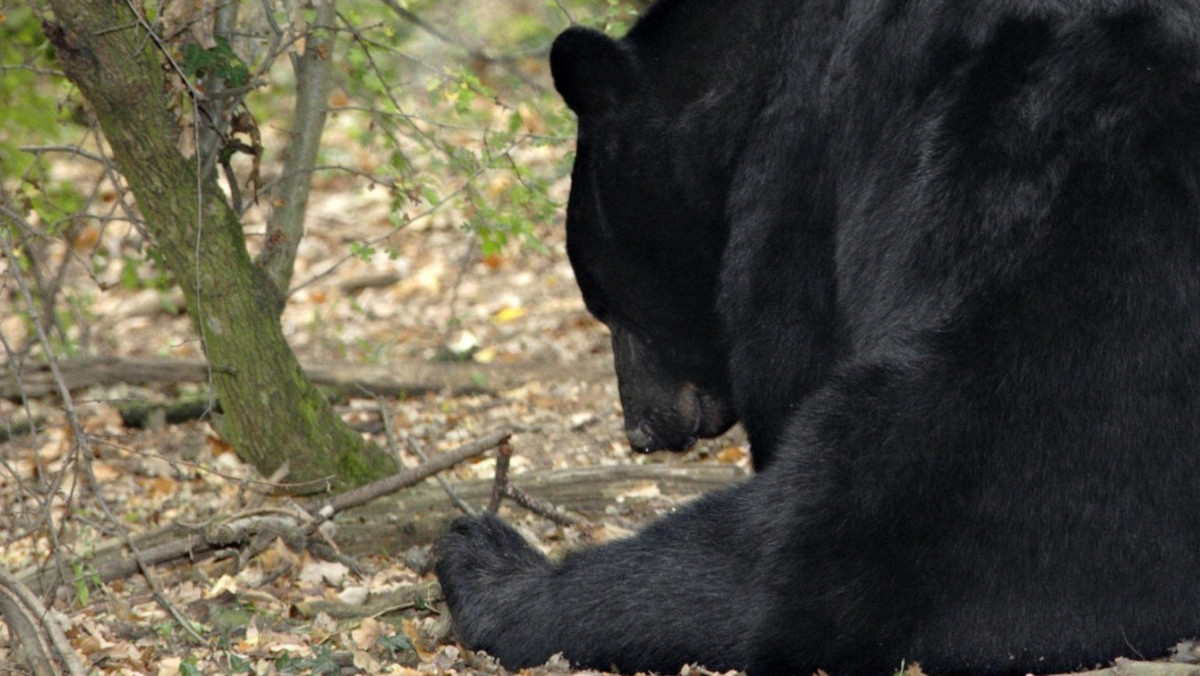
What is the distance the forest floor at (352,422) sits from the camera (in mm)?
3580

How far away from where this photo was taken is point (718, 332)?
13.8 feet

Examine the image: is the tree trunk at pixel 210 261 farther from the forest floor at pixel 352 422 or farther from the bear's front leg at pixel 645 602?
the bear's front leg at pixel 645 602

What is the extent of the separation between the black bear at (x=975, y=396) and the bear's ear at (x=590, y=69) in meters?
0.69

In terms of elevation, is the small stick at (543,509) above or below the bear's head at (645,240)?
below


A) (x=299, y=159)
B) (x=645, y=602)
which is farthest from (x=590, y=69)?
(x=645, y=602)

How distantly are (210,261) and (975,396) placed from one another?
2.30 metres

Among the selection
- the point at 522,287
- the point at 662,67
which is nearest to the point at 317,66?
the point at 662,67

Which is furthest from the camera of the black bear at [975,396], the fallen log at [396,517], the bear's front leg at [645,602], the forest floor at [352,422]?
the fallen log at [396,517]

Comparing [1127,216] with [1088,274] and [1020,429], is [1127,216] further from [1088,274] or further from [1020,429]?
[1020,429]

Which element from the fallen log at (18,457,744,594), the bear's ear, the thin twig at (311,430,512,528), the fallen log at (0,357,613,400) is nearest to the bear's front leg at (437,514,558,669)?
the thin twig at (311,430,512,528)

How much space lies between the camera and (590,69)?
153 inches

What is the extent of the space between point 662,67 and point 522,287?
458 cm

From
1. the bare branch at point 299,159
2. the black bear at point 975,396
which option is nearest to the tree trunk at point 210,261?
the bare branch at point 299,159

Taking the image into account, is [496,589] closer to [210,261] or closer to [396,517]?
[396,517]
